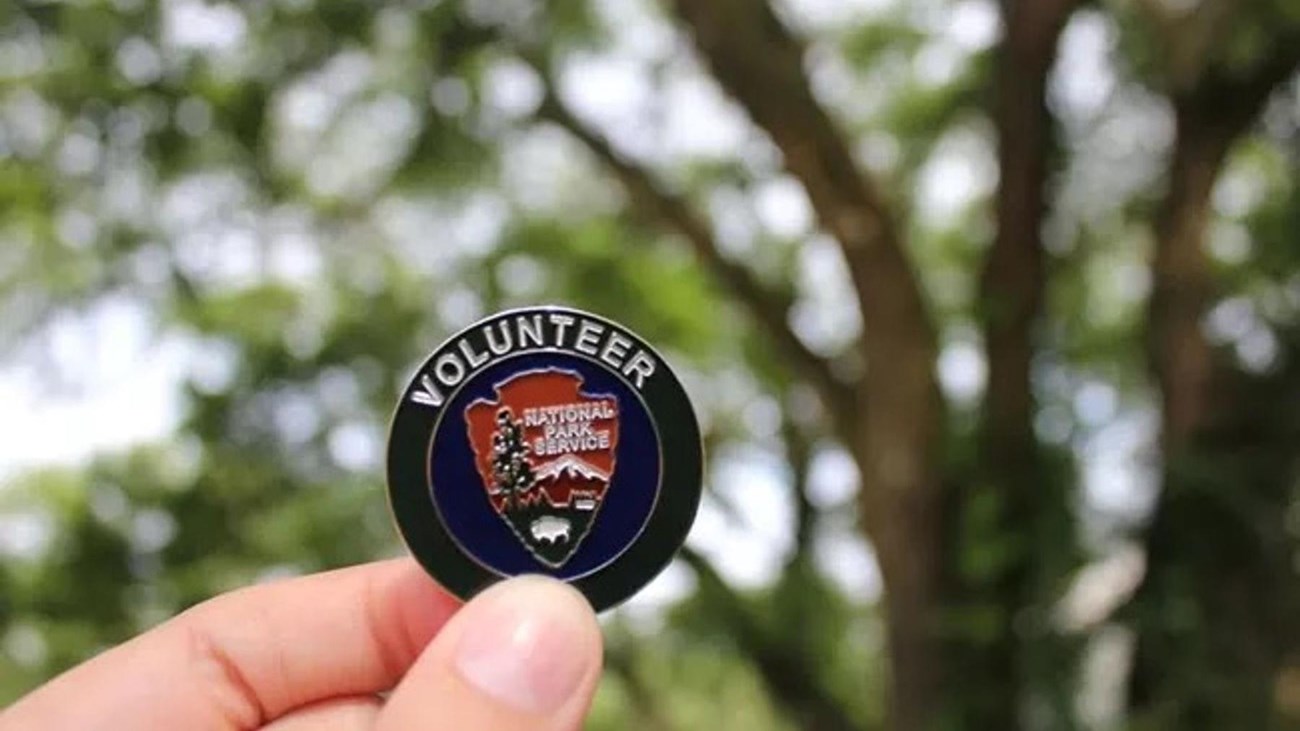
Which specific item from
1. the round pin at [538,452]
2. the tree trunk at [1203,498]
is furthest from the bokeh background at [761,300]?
the round pin at [538,452]

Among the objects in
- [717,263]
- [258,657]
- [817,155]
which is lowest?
[258,657]

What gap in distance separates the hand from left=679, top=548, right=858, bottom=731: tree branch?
7.45ft

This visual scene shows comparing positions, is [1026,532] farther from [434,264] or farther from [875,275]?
[434,264]

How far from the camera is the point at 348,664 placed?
116 cm

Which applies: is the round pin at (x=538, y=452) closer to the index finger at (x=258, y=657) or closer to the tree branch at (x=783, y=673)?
the index finger at (x=258, y=657)

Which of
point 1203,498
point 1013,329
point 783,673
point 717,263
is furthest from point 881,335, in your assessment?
point 783,673

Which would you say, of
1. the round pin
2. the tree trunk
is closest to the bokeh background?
the tree trunk

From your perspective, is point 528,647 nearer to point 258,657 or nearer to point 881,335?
point 258,657

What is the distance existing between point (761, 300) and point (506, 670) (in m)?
2.41

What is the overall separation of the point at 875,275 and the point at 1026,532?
719mm

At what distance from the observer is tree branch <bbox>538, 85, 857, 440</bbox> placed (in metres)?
3.28

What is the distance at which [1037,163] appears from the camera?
10.2 ft

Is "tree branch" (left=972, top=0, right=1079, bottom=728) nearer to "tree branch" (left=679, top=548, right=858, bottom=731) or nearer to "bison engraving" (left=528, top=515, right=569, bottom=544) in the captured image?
"tree branch" (left=679, top=548, right=858, bottom=731)

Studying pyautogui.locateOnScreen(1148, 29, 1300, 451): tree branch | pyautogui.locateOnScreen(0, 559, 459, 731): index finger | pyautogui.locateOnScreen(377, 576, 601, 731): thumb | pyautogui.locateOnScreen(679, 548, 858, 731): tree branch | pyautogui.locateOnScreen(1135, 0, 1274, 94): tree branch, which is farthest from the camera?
pyautogui.locateOnScreen(679, 548, 858, 731): tree branch
